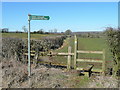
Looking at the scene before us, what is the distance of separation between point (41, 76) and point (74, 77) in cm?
131

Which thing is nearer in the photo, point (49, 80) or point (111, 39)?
point (49, 80)

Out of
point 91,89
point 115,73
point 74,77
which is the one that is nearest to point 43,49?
point 74,77

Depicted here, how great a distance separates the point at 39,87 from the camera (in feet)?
15.1

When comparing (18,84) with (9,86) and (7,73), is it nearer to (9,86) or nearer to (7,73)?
(9,86)

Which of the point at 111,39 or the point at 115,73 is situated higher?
the point at 111,39

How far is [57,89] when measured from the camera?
451cm

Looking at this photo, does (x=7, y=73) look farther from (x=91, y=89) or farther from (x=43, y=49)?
(x=43, y=49)

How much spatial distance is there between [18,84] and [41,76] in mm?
856

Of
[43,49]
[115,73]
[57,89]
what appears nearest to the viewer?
[57,89]

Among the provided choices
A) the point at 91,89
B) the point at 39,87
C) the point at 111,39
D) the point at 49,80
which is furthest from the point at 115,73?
the point at 39,87

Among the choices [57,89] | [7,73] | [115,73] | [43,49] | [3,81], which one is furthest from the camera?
[43,49]

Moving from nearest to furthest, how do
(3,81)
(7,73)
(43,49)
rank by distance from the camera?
(3,81) < (7,73) < (43,49)

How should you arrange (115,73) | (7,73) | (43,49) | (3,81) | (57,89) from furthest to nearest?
1. (43,49)
2. (115,73)
3. (7,73)
4. (3,81)
5. (57,89)

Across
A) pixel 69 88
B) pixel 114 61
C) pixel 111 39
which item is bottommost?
pixel 69 88
